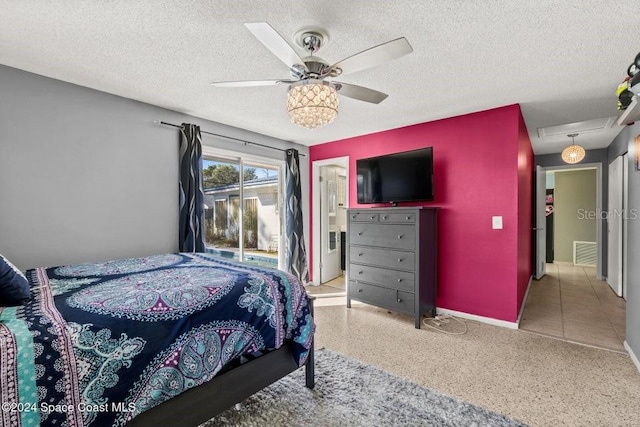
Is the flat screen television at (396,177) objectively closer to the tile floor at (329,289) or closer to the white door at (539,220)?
the tile floor at (329,289)

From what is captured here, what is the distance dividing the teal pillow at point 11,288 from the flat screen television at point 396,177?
334 cm

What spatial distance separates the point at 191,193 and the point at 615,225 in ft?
20.0

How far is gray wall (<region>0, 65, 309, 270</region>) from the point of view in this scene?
7.45 feet

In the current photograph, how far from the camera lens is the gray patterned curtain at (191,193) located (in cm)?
318

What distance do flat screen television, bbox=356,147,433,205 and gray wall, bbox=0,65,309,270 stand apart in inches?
92.4

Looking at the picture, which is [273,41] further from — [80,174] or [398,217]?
[398,217]

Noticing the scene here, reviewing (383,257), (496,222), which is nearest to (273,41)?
(383,257)

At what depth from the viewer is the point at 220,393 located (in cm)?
154

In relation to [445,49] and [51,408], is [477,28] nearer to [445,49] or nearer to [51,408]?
[445,49]

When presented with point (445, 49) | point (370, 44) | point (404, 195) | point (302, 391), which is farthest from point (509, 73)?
point (302, 391)

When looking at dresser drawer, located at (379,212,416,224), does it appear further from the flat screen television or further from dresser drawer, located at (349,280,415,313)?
dresser drawer, located at (349,280,415,313)

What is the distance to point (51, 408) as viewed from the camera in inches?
41.2

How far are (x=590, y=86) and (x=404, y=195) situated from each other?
6.28 ft

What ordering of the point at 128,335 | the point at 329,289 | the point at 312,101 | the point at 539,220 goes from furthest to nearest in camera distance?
the point at 539,220, the point at 329,289, the point at 312,101, the point at 128,335
